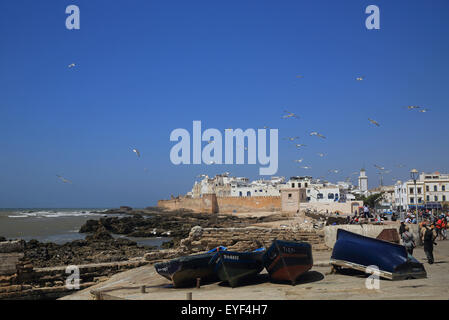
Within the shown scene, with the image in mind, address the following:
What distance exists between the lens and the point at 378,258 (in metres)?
7.39

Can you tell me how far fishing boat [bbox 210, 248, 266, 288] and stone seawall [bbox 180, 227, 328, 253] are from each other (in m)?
3.64

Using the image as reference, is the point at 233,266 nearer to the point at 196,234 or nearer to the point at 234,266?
the point at 234,266

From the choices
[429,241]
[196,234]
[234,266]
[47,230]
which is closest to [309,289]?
[234,266]

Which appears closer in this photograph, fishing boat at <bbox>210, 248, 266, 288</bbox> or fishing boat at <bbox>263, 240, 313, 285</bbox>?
fishing boat at <bbox>263, 240, 313, 285</bbox>

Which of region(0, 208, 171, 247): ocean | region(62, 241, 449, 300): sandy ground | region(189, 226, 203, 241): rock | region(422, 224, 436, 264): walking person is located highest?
region(422, 224, 436, 264): walking person

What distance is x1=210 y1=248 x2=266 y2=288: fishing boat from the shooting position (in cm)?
756

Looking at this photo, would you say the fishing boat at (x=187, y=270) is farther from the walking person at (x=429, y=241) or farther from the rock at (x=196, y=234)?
the walking person at (x=429, y=241)

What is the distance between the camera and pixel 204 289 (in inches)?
299

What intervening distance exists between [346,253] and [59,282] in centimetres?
726

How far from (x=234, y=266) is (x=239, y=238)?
4285 millimetres

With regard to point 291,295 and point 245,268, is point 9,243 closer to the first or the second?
point 245,268

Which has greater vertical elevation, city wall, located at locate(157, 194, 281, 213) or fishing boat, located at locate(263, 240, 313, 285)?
fishing boat, located at locate(263, 240, 313, 285)

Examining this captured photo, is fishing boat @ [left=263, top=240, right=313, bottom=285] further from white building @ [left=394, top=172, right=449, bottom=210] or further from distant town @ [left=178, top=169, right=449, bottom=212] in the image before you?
white building @ [left=394, top=172, right=449, bottom=210]

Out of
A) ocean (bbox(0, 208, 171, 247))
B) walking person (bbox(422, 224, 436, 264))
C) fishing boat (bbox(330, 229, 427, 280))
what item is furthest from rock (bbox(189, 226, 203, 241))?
ocean (bbox(0, 208, 171, 247))
